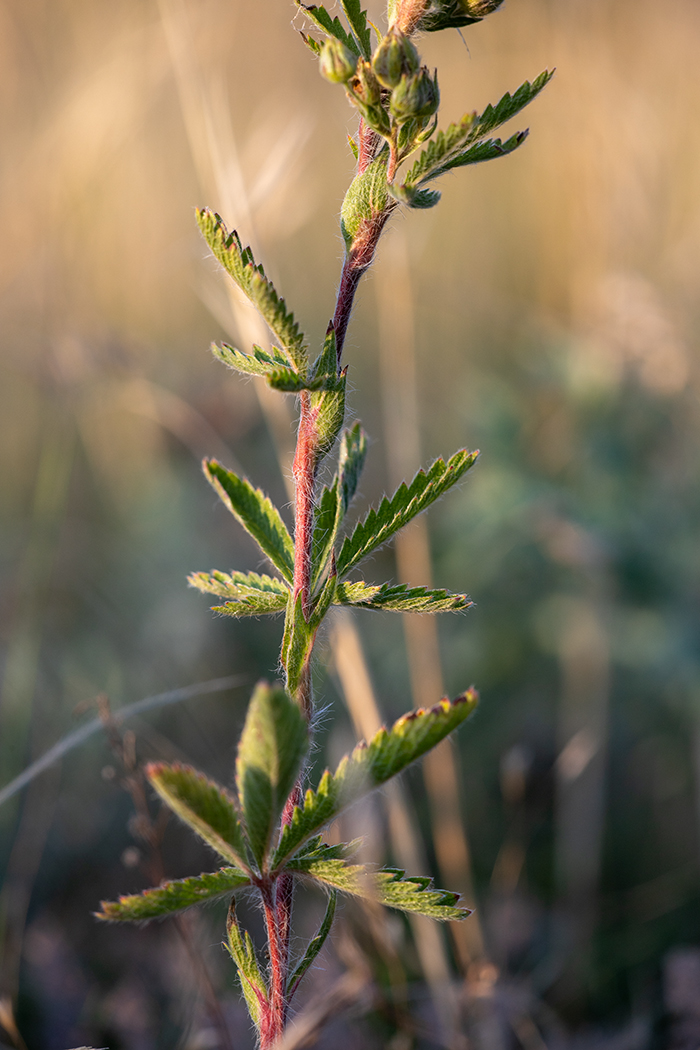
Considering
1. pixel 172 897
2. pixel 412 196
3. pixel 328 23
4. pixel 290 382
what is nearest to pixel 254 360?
pixel 290 382

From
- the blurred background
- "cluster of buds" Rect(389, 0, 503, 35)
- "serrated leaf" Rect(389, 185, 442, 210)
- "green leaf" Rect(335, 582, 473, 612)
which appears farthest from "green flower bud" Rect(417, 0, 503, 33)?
the blurred background

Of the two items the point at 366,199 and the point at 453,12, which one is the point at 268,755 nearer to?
the point at 366,199

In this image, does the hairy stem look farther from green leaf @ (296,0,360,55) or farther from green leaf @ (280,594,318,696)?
green leaf @ (296,0,360,55)

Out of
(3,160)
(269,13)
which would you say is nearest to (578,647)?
(3,160)

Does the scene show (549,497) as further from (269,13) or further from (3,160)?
(269,13)

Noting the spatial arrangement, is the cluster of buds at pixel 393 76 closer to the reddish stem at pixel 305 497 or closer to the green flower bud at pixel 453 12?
the green flower bud at pixel 453 12

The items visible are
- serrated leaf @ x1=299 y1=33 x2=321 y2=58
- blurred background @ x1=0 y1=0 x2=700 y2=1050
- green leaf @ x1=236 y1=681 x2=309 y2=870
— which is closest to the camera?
green leaf @ x1=236 y1=681 x2=309 y2=870
